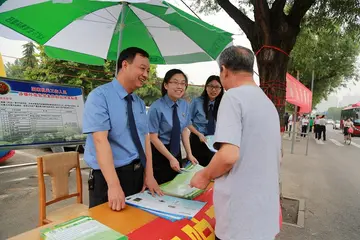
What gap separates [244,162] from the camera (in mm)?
1095

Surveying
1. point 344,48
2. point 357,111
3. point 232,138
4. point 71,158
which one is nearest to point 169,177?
point 71,158

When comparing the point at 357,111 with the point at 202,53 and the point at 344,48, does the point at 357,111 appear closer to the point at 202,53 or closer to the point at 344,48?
the point at 344,48

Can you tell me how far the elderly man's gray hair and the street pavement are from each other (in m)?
2.64

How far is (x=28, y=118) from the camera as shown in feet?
10.9

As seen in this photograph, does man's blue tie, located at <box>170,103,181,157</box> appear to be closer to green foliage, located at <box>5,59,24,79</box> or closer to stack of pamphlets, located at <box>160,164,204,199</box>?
stack of pamphlets, located at <box>160,164,204,199</box>

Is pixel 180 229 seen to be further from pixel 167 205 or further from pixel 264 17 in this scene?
pixel 264 17

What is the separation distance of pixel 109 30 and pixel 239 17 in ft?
6.05

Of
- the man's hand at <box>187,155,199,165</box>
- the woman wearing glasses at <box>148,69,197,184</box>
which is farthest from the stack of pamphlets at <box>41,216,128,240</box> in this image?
the man's hand at <box>187,155,199,165</box>

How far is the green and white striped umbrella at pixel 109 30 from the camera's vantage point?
2480 millimetres

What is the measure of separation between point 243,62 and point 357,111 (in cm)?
2425

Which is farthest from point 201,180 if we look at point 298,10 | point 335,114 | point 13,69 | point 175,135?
point 335,114

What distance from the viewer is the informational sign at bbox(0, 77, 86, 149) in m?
3.09

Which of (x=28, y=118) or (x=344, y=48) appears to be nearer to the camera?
(x=28, y=118)

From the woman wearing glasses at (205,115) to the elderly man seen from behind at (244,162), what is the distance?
1745 millimetres
